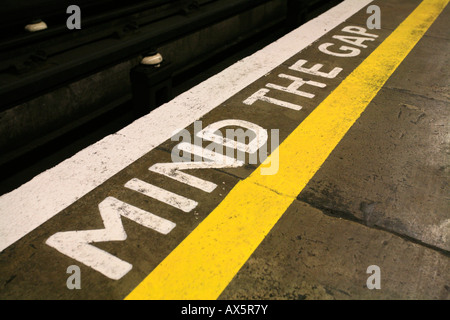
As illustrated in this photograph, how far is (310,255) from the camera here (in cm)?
179

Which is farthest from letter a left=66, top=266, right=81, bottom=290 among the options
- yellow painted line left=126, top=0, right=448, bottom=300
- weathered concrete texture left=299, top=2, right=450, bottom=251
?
weathered concrete texture left=299, top=2, right=450, bottom=251

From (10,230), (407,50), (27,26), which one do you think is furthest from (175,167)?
(407,50)

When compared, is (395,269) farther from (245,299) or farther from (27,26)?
(27,26)

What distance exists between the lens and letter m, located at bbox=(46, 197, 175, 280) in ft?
5.61

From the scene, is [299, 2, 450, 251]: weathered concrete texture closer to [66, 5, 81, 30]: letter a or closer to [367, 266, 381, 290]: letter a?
[367, 266, 381, 290]: letter a

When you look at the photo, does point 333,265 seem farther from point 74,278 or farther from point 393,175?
point 74,278

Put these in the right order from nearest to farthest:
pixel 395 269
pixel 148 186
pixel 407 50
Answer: pixel 395 269 → pixel 148 186 → pixel 407 50

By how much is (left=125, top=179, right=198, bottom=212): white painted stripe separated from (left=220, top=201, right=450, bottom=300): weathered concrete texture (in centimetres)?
45

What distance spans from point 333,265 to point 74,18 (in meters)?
3.15

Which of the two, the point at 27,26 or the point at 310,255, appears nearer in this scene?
the point at 310,255

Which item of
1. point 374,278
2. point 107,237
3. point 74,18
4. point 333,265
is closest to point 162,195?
point 107,237

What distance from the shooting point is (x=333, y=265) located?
5.75 ft

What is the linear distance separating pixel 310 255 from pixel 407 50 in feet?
10.3

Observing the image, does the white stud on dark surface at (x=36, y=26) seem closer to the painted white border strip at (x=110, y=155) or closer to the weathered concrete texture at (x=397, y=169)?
the painted white border strip at (x=110, y=155)
